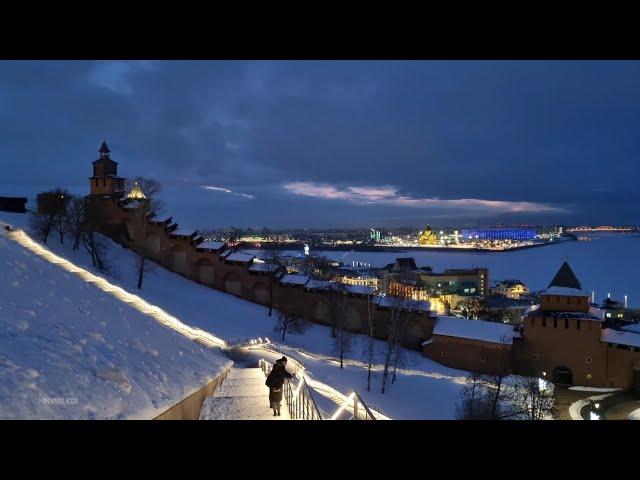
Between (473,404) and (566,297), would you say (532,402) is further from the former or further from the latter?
(566,297)

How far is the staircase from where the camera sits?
6352 mm

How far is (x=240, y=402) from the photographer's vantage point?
6926 mm

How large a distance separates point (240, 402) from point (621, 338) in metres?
20.4

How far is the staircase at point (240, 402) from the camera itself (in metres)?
6.35

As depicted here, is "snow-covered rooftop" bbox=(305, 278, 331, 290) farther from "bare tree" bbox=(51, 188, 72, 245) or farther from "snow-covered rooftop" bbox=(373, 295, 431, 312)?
"bare tree" bbox=(51, 188, 72, 245)

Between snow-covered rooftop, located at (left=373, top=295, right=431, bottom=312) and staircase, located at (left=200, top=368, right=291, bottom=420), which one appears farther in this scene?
snow-covered rooftop, located at (left=373, top=295, right=431, bottom=312)

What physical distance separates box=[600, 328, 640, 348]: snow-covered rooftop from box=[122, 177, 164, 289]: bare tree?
22.1 m

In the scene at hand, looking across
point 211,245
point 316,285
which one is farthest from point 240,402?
point 211,245

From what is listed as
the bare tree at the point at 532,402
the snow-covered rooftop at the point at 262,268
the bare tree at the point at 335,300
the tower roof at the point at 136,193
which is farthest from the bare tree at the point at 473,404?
the tower roof at the point at 136,193

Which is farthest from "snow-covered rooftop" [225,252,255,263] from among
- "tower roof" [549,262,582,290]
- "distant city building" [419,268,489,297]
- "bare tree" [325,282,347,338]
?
"distant city building" [419,268,489,297]

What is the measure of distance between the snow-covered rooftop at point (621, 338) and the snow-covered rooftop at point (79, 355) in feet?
61.2
